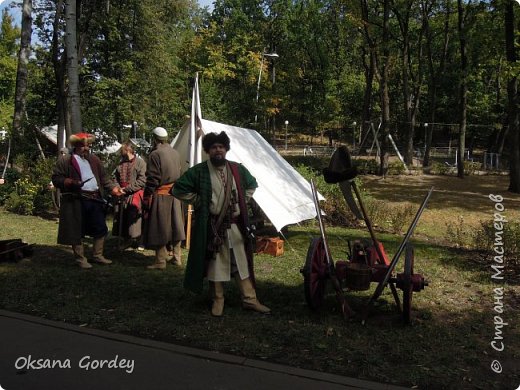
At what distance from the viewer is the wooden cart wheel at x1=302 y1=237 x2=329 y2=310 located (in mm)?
4508

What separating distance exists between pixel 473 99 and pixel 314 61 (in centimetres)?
1364

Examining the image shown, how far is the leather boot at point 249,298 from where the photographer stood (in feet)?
15.6

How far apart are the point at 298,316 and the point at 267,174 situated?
3.84 m

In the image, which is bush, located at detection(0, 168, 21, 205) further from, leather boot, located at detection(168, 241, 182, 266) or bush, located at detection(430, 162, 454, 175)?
bush, located at detection(430, 162, 454, 175)

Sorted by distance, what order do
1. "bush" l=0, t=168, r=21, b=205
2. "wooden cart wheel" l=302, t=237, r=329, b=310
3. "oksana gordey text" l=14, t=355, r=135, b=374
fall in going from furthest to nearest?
"bush" l=0, t=168, r=21, b=205 → "wooden cart wheel" l=302, t=237, r=329, b=310 → "oksana gordey text" l=14, t=355, r=135, b=374

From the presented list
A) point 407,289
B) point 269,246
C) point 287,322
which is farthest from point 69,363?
point 269,246

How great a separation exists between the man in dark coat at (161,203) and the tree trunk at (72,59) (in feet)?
13.7

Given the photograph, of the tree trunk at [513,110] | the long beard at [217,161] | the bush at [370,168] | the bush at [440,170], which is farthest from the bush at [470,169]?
the long beard at [217,161]

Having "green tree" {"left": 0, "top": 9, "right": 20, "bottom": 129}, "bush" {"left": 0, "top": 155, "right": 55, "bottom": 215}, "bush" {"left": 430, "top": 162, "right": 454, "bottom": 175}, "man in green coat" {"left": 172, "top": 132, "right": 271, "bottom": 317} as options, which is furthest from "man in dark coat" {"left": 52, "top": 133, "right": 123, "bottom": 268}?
"green tree" {"left": 0, "top": 9, "right": 20, "bottom": 129}

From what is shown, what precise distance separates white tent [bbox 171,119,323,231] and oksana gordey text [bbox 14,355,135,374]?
3.95m

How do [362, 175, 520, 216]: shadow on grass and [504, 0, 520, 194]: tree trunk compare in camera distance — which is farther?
[504, 0, 520, 194]: tree trunk

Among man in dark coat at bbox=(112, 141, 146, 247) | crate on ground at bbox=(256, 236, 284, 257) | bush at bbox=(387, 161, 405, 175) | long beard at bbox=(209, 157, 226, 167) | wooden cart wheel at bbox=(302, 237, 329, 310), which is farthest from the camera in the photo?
bush at bbox=(387, 161, 405, 175)

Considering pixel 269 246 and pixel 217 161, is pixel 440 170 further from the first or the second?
pixel 217 161

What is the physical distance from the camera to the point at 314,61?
145 ft
